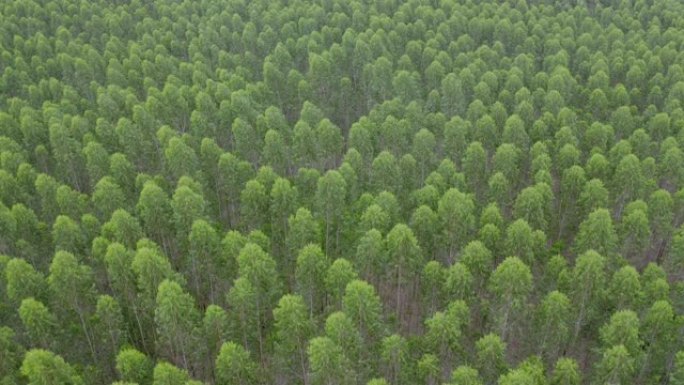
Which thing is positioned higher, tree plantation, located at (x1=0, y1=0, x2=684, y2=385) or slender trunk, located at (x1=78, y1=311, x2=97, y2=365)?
tree plantation, located at (x1=0, y1=0, x2=684, y2=385)

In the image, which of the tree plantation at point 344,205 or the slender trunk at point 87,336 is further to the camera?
the slender trunk at point 87,336

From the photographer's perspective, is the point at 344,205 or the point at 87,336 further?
the point at 344,205

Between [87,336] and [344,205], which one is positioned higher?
[344,205]

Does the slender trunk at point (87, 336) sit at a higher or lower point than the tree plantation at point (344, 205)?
lower

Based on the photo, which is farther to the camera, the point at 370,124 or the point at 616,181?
the point at 370,124

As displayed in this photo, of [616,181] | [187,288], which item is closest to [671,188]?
[616,181]

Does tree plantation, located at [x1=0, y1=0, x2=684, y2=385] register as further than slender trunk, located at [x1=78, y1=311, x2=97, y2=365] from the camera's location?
No

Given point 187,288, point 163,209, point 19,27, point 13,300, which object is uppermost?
point 19,27

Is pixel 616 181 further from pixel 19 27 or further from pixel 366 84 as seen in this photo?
pixel 19 27
